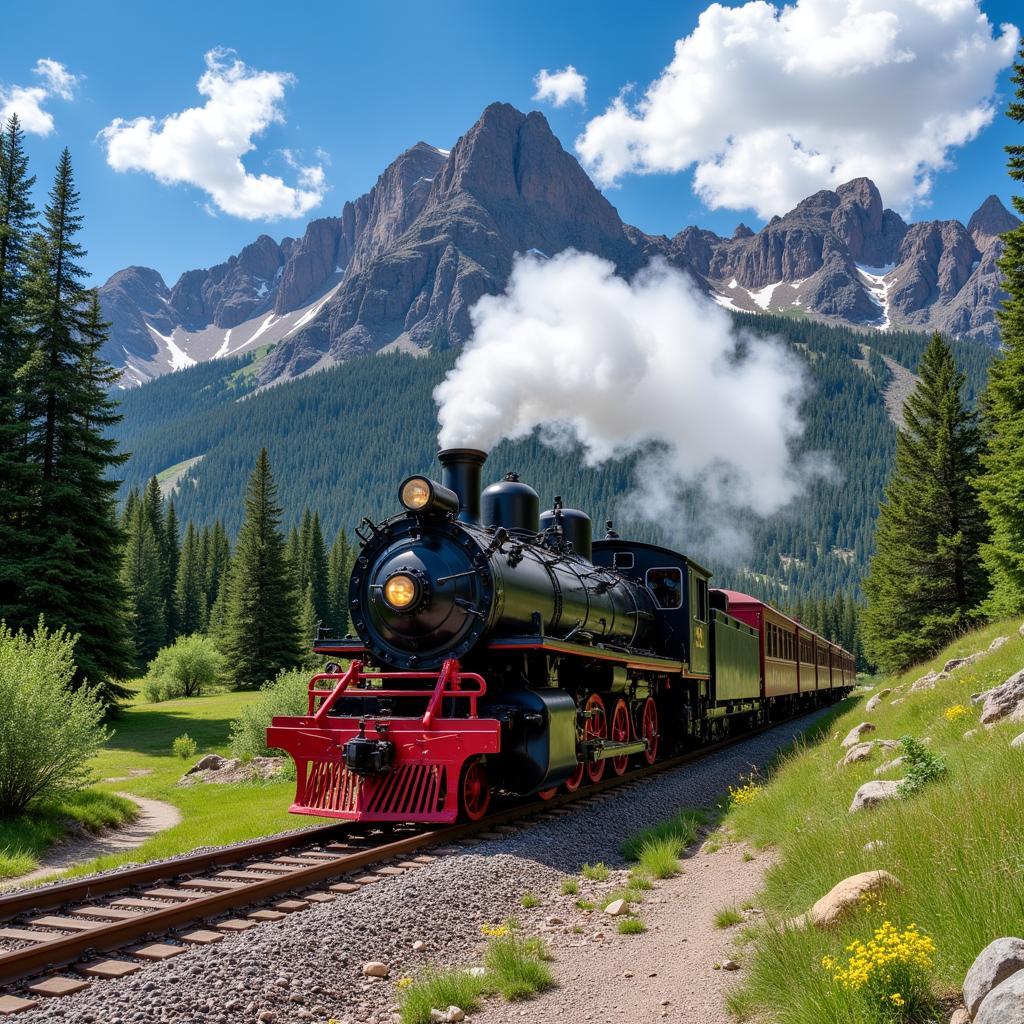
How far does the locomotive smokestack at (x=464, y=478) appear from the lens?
1126 cm

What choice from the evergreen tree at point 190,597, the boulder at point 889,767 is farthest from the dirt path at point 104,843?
the evergreen tree at point 190,597

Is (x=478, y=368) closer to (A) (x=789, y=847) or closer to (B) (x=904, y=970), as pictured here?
(A) (x=789, y=847)

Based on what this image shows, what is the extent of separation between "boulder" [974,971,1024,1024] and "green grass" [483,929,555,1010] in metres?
2.89

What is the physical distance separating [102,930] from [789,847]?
187 inches

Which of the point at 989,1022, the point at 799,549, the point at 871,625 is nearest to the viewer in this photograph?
the point at 989,1022

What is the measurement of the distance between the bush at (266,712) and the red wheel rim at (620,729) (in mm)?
8764

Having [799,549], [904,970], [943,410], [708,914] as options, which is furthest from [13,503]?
[799,549]

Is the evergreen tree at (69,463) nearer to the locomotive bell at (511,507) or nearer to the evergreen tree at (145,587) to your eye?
the locomotive bell at (511,507)

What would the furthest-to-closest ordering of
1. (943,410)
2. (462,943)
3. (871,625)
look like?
1. (871,625)
2. (943,410)
3. (462,943)

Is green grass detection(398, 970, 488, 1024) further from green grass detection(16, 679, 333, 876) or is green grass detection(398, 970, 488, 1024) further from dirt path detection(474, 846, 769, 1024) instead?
green grass detection(16, 679, 333, 876)

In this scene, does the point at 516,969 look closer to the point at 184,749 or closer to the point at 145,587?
the point at 184,749

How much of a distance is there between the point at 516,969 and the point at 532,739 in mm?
4270

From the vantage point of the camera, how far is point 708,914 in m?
6.32

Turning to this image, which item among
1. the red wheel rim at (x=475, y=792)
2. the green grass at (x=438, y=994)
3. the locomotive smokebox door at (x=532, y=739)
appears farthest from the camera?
the locomotive smokebox door at (x=532, y=739)
